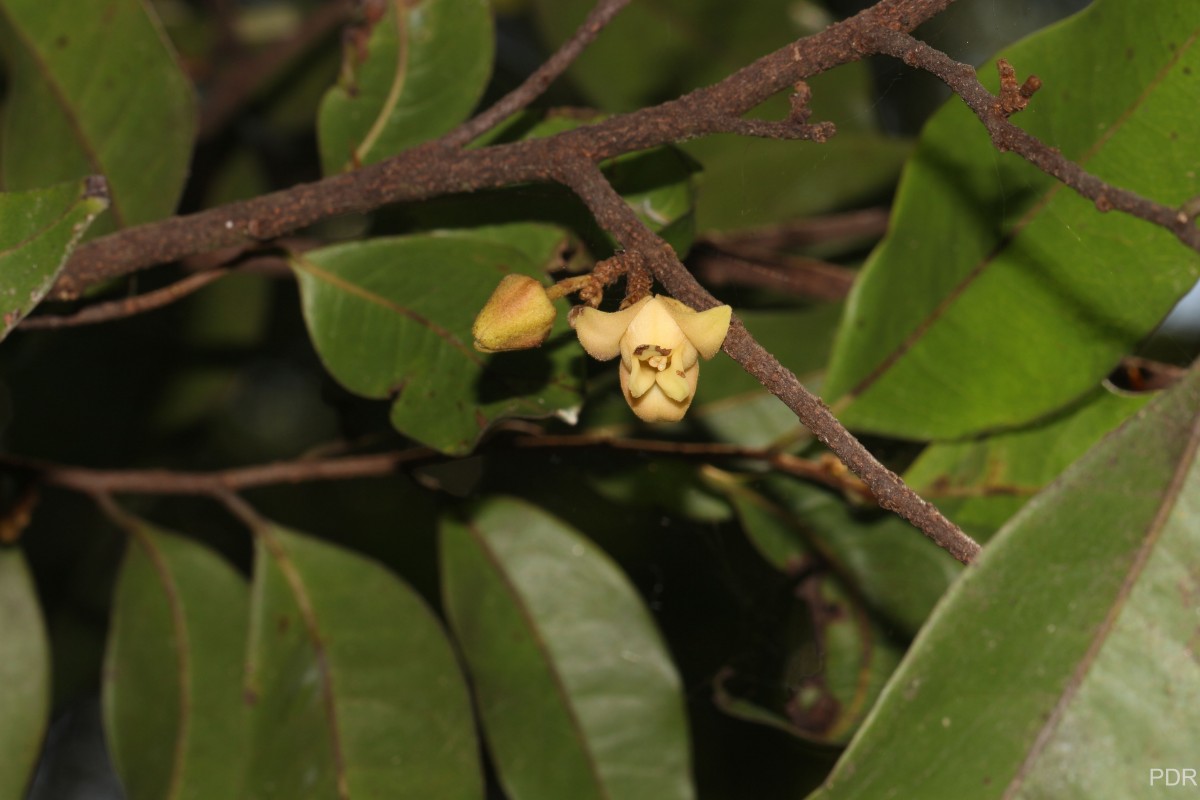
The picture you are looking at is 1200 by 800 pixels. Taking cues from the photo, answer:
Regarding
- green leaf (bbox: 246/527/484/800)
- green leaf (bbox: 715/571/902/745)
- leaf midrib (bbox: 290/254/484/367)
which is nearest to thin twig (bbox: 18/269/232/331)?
leaf midrib (bbox: 290/254/484/367)

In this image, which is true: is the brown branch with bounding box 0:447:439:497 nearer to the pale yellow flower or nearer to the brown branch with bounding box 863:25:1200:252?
the pale yellow flower

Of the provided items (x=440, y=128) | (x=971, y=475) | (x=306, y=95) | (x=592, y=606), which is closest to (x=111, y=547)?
(x=306, y=95)

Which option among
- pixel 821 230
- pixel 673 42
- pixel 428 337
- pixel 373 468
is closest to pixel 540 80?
pixel 428 337

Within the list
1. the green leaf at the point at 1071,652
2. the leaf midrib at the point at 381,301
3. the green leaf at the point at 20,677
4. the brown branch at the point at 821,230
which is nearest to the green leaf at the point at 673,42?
the brown branch at the point at 821,230

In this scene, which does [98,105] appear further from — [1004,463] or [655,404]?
[1004,463]

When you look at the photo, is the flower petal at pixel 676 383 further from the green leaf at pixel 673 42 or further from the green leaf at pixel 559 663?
the green leaf at pixel 673 42

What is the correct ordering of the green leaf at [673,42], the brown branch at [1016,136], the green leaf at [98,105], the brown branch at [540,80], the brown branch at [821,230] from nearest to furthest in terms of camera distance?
the brown branch at [1016,136] < the brown branch at [540,80] < the green leaf at [98,105] < the brown branch at [821,230] < the green leaf at [673,42]
